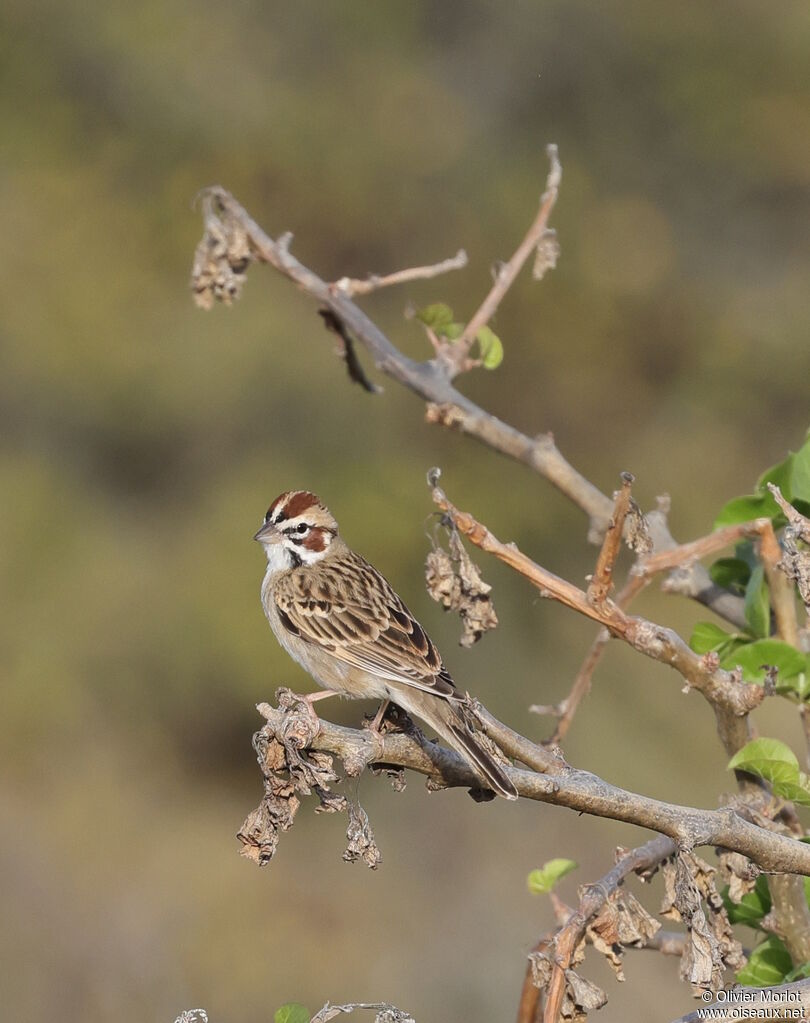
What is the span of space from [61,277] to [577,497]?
9.08 m

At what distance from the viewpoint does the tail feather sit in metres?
2.36

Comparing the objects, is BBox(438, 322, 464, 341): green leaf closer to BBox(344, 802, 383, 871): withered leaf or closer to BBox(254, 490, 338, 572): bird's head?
BBox(254, 490, 338, 572): bird's head

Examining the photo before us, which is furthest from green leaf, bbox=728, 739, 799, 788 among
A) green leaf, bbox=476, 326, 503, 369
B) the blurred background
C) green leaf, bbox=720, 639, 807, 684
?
the blurred background

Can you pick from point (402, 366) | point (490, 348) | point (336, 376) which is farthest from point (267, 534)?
point (336, 376)

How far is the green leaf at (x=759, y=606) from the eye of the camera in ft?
10.7

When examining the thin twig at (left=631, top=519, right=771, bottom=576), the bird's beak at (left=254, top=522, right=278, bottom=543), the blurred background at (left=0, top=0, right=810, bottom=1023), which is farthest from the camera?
the blurred background at (left=0, top=0, right=810, bottom=1023)

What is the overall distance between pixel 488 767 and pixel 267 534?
87.0 inches

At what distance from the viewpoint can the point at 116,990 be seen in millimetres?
9781

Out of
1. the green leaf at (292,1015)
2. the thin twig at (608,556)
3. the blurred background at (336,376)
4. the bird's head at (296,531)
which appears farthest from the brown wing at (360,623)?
the blurred background at (336,376)

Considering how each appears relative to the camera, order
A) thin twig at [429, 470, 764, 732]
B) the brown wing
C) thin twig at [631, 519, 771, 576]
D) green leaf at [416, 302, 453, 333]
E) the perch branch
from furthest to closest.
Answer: green leaf at [416, 302, 453, 333]
the brown wing
thin twig at [631, 519, 771, 576]
thin twig at [429, 470, 764, 732]
the perch branch

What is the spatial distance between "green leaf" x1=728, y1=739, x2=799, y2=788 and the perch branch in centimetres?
24

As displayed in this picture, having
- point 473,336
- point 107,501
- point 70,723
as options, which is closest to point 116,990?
point 70,723

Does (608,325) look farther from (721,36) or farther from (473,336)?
(473,336)

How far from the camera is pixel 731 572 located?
370 cm
